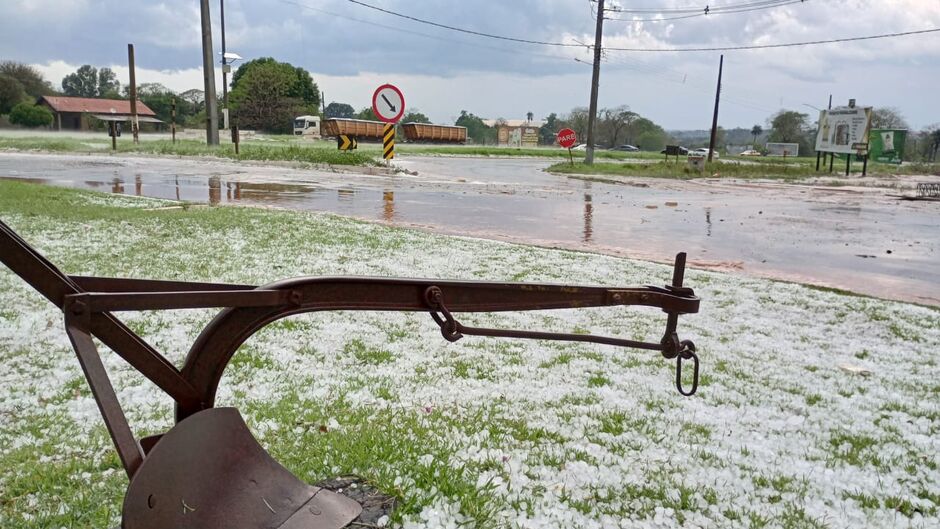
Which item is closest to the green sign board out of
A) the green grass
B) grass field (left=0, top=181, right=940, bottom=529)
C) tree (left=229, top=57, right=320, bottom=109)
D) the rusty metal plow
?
the green grass

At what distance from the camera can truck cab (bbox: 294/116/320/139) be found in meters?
63.6

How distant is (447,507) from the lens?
244 centimetres

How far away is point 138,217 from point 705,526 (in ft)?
28.0

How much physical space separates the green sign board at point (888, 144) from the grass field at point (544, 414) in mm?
39587

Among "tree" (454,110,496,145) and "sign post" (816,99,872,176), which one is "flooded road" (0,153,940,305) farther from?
"tree" (454,110,496,145)

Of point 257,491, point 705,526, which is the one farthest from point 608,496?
point 257,491

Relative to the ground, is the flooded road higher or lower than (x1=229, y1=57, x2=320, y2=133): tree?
lower

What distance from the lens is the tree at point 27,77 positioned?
73000mm

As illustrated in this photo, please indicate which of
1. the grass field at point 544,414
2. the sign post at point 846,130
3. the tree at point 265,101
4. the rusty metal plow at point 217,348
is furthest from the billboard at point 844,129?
the tree at point 265,101

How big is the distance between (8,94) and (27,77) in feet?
31.7

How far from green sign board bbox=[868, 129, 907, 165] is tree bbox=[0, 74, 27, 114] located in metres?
76.1

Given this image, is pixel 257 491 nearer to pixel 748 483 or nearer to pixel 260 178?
pixel 748 483

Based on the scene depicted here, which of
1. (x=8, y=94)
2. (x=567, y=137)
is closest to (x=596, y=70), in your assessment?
(x=567, y=137)

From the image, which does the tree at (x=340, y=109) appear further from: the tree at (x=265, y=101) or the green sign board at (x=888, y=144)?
the green sign board at (x=888, y=144)
